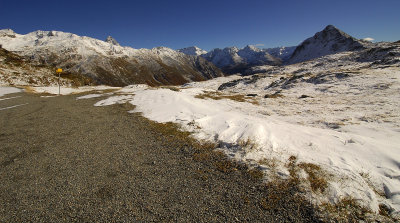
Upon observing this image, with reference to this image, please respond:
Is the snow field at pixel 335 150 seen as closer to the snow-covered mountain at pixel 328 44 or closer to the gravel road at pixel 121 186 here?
the gravel road at pixel 121 186

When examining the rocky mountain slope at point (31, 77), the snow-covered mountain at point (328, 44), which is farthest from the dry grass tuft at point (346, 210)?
the snow-covered mountain at point (328, 44)

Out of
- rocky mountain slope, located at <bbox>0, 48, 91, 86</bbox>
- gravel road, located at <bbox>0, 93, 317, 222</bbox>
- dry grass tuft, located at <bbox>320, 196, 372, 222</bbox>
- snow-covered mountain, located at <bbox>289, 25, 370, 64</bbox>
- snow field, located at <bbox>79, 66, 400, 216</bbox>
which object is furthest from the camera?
snow-covered mountain, located at <bbox>289, 25, 370, 64</bbox>

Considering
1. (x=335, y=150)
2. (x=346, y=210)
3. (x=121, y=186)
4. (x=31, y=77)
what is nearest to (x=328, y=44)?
(x=335, y=150)

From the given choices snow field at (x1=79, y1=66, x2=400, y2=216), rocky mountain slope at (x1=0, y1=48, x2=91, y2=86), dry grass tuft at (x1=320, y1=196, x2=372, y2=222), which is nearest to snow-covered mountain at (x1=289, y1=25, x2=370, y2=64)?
snow field at (x1=79, y1=66, x2=400, y2=216)

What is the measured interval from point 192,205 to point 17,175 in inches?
283

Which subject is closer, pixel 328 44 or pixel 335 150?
pixel 335 150

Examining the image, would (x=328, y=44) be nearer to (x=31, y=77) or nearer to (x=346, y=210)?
(x=346, y=210)

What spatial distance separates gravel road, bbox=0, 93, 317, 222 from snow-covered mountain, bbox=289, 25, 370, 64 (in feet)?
600

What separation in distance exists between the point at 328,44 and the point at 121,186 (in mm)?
222186

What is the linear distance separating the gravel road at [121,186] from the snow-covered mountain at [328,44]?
18287 cm

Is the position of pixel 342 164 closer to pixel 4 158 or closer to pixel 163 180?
pixel 163 180

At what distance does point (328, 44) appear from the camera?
560 feet

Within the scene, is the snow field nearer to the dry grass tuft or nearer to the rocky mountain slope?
the dry grass tuft

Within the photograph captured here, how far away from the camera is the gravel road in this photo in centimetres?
489
